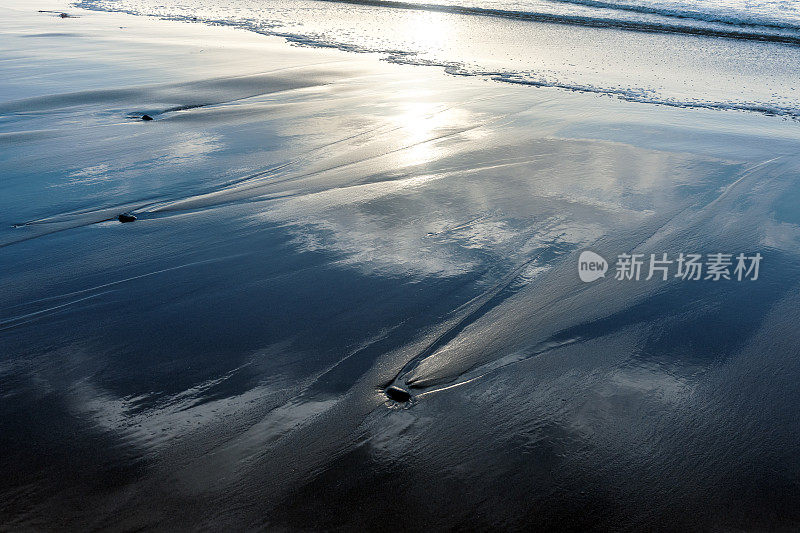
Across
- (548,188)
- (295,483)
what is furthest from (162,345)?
(548,188)

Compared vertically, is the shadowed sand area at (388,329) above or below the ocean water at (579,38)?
below

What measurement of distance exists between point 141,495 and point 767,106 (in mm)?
7348

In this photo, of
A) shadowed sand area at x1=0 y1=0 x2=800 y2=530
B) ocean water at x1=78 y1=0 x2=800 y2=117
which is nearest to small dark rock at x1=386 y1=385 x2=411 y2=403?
shadowed sand area at x1=0 y1=0 x2=800 y2=530

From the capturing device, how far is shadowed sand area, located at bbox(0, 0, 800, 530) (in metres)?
2.01

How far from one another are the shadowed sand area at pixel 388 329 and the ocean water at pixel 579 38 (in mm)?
2331

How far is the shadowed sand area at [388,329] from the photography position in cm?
201

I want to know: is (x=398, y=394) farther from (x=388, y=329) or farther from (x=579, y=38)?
(x=579, y=38)

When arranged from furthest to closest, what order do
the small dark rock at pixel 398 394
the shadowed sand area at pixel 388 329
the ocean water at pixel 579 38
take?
the ocean water at pixel 579 38 → the small dark rock at pixel 398 394 → the shadowed sand area at pixel 388 329

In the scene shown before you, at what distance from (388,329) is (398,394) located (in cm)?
48

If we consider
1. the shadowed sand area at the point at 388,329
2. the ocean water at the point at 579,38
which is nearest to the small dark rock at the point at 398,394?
→ the shadowed sand area at the point at 388,329

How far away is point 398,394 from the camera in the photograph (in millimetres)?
2424

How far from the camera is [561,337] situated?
112 inches

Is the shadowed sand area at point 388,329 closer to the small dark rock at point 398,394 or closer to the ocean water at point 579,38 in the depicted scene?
the small dark rock at point 398,394

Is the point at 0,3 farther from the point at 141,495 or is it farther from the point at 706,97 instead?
the point at 141,495
